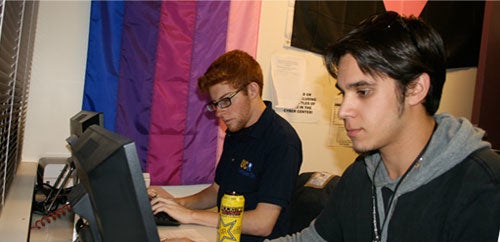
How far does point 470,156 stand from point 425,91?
0.20 meters

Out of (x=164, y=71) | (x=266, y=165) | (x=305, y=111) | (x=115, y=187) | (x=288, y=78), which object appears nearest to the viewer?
(x=115, y=187)

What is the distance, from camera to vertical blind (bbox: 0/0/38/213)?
1.63 m

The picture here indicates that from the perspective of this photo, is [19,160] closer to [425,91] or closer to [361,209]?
[361,209]

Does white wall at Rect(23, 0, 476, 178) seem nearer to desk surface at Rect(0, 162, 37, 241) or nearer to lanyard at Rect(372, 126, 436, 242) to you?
desk surface at Rect(0, 162, 37, 241)

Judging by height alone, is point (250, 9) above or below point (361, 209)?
above

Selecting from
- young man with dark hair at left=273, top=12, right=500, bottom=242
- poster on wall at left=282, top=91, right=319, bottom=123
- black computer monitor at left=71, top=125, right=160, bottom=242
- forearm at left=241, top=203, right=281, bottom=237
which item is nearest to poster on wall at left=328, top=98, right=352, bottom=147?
poster on wall at left=282, top=91, right=319, bottom=123

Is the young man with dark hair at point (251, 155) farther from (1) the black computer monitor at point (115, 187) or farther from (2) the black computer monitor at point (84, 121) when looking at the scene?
(1) the black computer monitor at point (115, 187)

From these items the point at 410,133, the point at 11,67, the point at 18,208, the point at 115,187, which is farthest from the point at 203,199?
the point at 115,187

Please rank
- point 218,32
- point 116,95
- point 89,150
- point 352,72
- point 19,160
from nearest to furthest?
point 89,150
point 352,72
point 19,160
point 116,95
point 218,32

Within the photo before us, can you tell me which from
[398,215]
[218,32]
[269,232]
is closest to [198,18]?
[218,32]

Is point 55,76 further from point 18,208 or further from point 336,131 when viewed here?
point 336,131

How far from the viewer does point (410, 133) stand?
4.11ft

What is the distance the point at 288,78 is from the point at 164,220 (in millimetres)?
1677

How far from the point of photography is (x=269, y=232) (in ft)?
6.21
